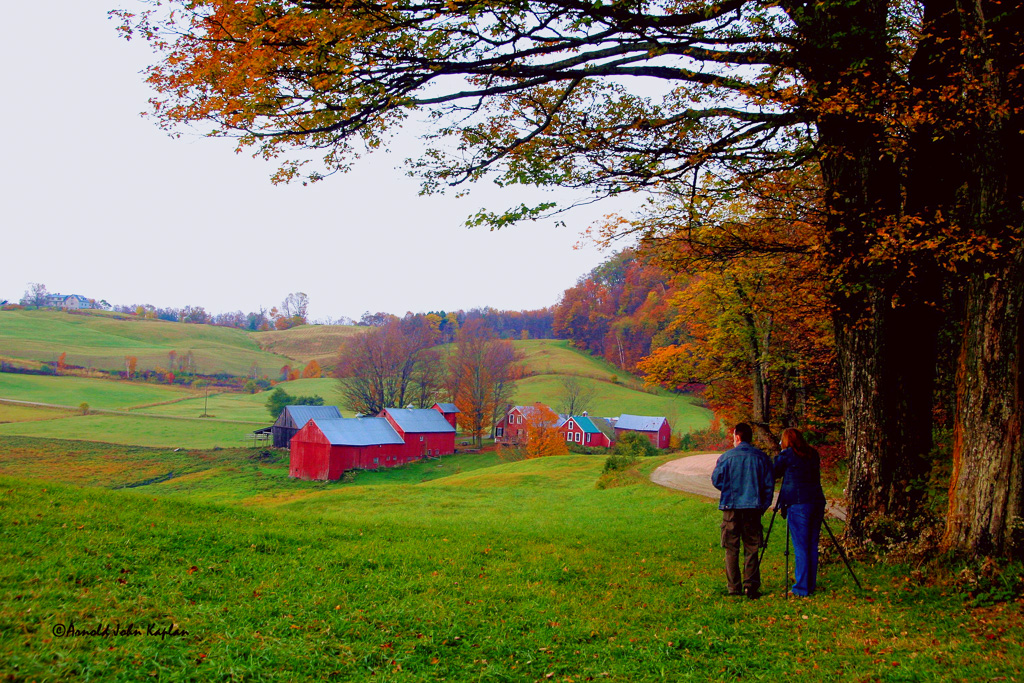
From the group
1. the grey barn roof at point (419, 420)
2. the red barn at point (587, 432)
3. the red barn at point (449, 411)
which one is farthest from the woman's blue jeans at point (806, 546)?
the red barn at point (449, 411)

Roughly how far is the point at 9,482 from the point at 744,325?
2141cm

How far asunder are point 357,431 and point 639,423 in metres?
29.8

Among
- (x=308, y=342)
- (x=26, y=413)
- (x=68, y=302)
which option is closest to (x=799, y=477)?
(x=26, y=413)

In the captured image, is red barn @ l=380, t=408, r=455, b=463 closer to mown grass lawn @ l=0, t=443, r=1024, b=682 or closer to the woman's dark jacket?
mown grass lawn @ l=0, t=443, r=1024, b=682

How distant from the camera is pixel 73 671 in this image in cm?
353

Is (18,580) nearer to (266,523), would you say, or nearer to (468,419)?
(266,523)

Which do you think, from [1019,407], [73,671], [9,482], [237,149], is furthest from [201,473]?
[1019,407]

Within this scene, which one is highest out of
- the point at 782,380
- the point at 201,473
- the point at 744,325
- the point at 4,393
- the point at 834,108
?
the point at 834,108

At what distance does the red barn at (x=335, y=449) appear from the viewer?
43.1 metres

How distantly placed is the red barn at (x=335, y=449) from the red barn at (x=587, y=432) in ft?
64.7

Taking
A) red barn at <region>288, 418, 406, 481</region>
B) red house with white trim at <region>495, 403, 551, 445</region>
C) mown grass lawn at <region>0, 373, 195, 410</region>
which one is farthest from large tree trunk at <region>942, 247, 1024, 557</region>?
mown grass lawn at <region>0, 373, 195, 410</region>

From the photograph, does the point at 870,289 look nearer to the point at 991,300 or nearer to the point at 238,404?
the point at 991,300

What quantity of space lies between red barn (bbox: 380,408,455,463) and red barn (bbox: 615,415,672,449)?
17940 millimetres

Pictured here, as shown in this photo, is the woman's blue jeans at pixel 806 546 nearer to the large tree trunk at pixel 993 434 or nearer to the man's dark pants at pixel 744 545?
the man's dark pants at pixel 744 545
